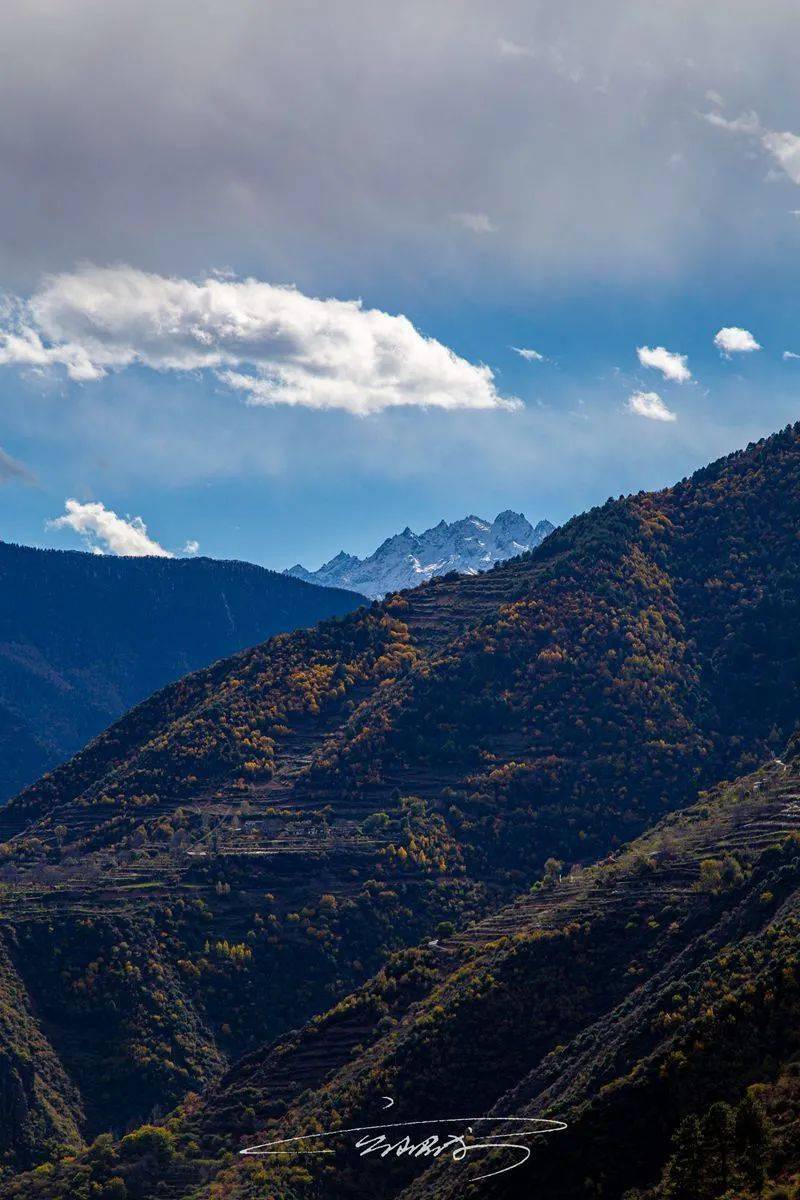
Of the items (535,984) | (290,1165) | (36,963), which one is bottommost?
(290,1165)

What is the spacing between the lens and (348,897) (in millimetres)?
188750

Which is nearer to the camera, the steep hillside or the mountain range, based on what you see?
the steep hillside

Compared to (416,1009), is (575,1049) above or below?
below

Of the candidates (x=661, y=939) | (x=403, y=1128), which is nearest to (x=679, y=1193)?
(x=403, y=1128)

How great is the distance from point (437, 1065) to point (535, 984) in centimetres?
1331

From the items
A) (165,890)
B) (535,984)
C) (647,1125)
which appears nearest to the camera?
(647,1125)

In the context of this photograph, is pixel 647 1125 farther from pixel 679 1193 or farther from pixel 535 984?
pixel 535 984

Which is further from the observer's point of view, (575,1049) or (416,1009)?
(416,1009)

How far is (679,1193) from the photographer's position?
70688mm

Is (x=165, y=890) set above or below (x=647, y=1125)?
above

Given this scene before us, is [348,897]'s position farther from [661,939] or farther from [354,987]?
[661,939]

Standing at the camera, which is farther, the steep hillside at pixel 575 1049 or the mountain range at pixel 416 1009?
the mountain range at pixel 416 1009

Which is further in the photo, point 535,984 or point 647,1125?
point 535,984

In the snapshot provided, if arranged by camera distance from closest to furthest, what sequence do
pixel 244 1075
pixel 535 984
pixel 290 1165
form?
pixel 290 1165, pixel 535 984, pixel 244 1075
